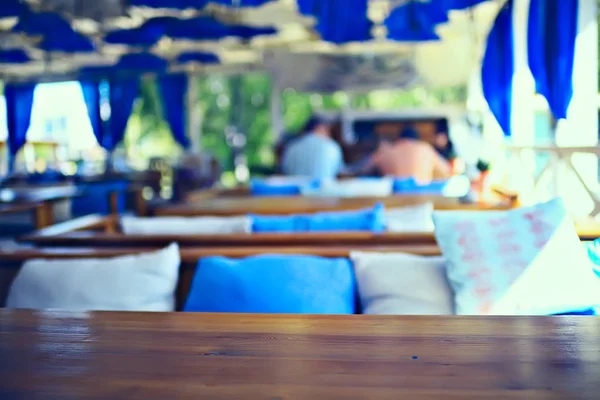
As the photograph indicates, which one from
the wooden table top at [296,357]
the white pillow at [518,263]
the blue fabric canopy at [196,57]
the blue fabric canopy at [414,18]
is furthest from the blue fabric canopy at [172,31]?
the wooden table top at [296,357]

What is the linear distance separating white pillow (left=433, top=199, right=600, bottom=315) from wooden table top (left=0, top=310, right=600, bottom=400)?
0.50 metres

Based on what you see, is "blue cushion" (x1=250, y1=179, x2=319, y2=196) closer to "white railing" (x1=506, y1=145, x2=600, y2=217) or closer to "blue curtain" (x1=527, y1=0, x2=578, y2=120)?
"white railing" (x1=506, y1=145, x2=600, y2=217)

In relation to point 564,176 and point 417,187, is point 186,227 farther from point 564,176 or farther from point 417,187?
point 564,176

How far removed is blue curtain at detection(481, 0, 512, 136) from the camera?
5.89m

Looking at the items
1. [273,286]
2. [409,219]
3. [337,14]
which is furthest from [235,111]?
[273,286]

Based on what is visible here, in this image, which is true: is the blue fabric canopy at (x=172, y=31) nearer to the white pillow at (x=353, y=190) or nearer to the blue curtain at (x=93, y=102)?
the white pillow at (x=353, y=190)

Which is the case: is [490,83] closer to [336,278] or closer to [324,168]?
[324,168]

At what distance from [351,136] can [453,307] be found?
1056 centimetres

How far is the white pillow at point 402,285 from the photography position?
6.48 feet

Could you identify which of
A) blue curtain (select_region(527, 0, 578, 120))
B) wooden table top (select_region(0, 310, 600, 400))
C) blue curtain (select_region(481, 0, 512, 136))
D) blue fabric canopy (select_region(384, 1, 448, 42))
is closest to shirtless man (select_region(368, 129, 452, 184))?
blue curtain (select_region(481, 0, 512, 136))

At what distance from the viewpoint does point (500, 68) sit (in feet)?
20.0

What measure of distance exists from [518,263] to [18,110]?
13.8 metres

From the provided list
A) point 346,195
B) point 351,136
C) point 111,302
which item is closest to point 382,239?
point 111,302

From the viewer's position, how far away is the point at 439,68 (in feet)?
40.4
